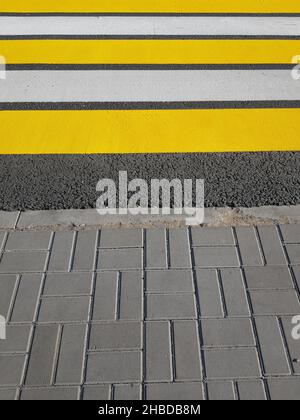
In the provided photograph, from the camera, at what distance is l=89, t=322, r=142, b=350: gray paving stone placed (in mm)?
2994

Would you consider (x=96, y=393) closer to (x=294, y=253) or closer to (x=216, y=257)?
(x=216, y=257)

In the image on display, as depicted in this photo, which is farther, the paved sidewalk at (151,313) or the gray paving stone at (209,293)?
the gray paving stone at (209,293)

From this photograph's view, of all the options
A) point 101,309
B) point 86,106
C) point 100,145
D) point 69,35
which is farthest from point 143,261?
point 69,35

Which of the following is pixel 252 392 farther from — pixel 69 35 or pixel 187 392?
pixel 69 35

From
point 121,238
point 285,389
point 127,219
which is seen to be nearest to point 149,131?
point 127,219

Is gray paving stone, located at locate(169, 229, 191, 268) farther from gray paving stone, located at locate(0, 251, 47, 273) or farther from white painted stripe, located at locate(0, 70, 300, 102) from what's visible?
white painted stripe, located at locate(0, 70, 300, 102)

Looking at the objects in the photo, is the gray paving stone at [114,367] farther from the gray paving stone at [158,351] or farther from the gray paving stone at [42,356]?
the gray paving stone at [42,356]

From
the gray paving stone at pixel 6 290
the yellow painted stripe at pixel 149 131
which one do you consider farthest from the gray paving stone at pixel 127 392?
the yellow painted stripe at pixel 149 131

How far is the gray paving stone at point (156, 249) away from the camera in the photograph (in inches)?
138

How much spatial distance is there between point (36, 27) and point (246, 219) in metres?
3.86

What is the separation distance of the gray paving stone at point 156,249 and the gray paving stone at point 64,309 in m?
0.52

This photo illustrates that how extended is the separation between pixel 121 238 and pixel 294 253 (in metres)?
1.18

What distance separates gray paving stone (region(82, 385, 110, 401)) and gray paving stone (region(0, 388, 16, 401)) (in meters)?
0.37

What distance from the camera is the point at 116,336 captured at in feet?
9.97
